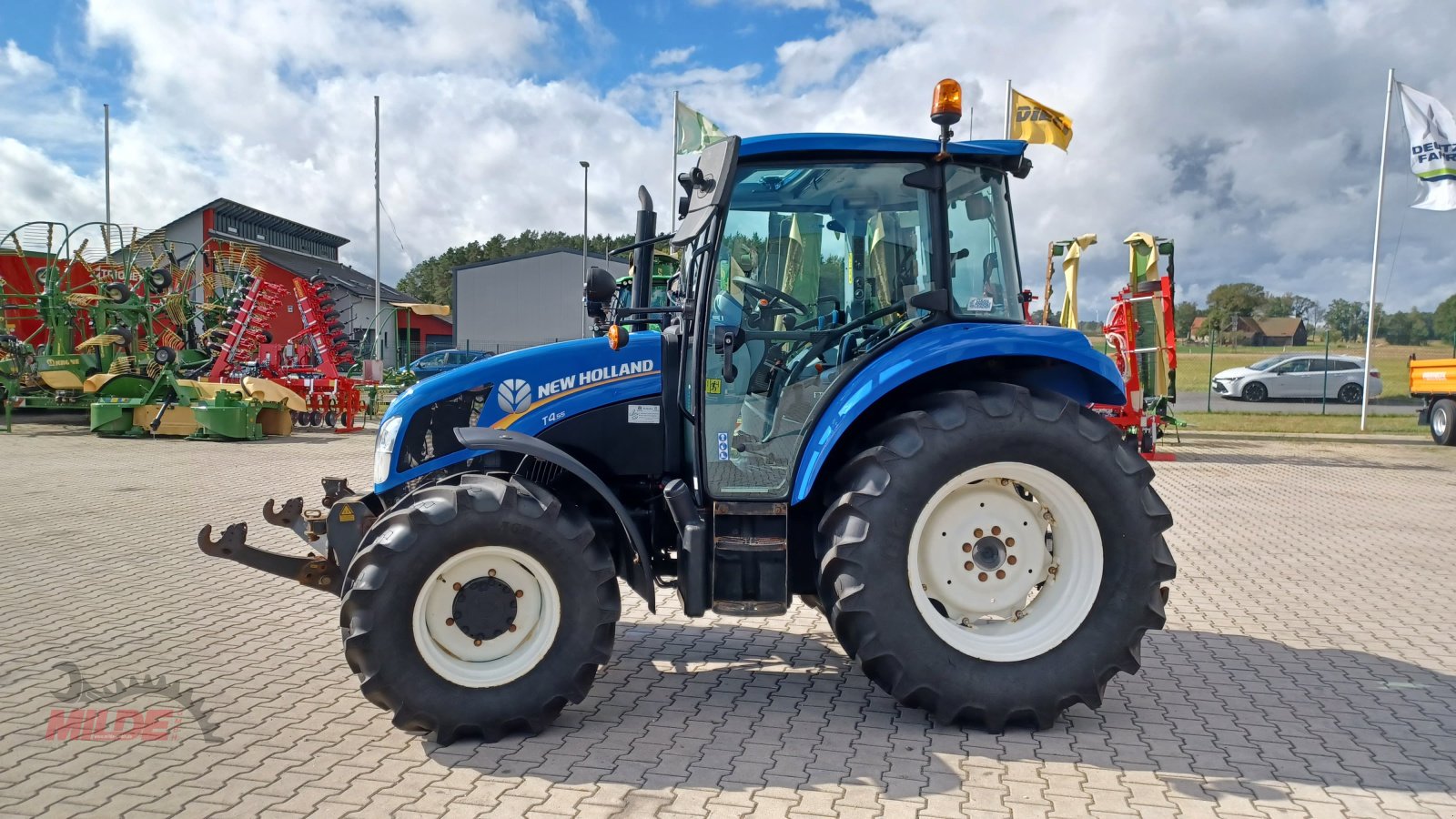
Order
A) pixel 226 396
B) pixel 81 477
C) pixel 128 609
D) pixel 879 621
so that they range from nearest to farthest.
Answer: pixel 879 621 < pixel 128 609 < pixel 81 477 < pixel 226 396

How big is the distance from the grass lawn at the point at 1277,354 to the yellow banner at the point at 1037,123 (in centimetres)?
1716

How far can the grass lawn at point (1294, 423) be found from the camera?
20.0m

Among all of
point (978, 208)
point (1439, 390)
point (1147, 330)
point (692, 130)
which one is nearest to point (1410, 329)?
point (1439, 390)

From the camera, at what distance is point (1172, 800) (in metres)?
3.31

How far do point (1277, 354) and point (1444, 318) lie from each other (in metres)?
12.4

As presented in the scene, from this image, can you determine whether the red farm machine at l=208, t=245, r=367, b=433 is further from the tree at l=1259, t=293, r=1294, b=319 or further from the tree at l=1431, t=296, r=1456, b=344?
the tree at l=1259, t=293, r=1294, b=319

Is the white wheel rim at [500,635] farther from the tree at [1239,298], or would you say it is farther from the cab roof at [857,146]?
the tree at [1239,298]

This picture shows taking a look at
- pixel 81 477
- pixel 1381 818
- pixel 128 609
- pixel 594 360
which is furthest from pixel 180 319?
pixel 1381 818

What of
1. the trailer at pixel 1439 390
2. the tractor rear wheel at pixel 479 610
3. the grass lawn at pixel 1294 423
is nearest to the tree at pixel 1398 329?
the grass lawn at pixel 1294 423

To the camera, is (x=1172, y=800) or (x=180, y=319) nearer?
(x=1172, y=800)

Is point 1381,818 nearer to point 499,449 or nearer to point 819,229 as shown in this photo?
point 819,229

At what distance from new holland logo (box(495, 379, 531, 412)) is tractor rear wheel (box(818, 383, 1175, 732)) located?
1.37m

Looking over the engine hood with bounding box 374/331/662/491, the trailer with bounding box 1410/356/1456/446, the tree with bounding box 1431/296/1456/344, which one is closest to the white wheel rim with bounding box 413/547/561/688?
the engine hood with bounding box 374/331/662/491

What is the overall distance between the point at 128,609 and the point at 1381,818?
6.17 meters
